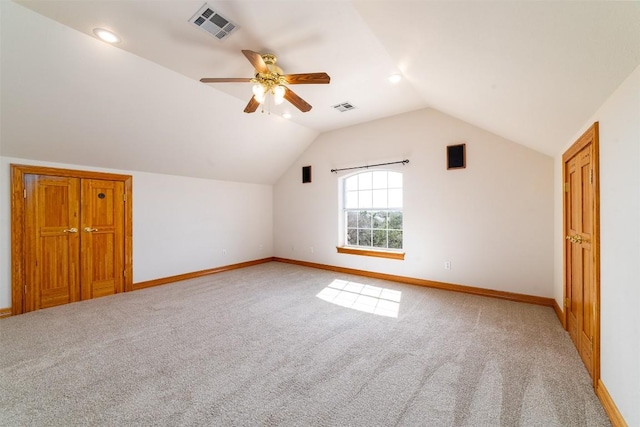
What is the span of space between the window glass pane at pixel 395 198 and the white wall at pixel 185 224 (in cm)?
326

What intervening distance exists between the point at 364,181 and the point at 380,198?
51 cm

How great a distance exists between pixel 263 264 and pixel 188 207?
7.26 feet

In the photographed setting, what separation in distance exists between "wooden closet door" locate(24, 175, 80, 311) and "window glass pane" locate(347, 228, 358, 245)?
14.9 feet

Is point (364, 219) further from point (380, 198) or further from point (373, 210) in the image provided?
point (380, 198)

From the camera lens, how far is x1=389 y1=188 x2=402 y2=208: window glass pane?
4.76 m

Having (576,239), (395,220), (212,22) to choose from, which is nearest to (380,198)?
(395,220)

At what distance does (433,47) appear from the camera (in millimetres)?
2109

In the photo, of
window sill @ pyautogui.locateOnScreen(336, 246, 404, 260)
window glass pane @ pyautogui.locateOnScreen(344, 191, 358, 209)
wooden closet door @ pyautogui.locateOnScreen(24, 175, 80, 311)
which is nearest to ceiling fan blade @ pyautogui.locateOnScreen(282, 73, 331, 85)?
window glass pane @ pyautogui.locateOnScreen(344, 191, 358, 209)

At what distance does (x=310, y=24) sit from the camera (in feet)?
7.39

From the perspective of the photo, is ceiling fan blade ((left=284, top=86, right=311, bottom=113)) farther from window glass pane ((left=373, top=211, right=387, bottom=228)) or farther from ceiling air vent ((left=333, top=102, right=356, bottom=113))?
window glass pane ((left=373, top=211, right=387, bottom=228))

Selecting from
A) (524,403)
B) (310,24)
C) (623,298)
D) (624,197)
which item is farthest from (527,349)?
(310,24)

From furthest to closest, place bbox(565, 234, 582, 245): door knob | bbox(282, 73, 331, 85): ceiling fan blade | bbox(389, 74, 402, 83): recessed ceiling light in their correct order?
bbox(389, 74, 402, 83): recessed ceiling light, bbox(282, 73, 331, 85): ceiling fan blade, bbox(565, 234, 582, 245): door knob

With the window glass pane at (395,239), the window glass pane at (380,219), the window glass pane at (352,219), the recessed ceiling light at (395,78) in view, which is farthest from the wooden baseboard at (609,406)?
the window glass pane at (352,219)

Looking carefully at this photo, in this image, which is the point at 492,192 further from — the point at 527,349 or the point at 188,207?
the point at 188,207
